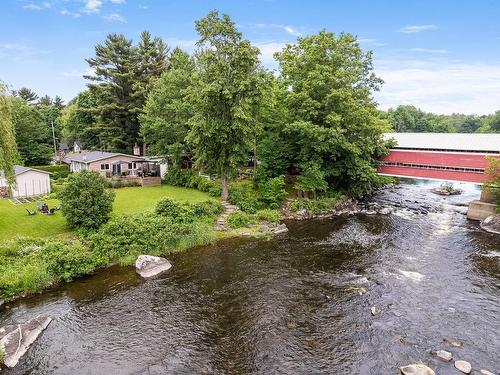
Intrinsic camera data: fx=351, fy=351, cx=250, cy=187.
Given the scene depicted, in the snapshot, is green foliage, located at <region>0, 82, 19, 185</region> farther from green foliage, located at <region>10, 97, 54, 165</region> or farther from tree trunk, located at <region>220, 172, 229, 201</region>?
green foliage, located at <region>10, 97, 54, 165</region>

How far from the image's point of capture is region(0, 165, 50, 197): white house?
33719 millimetres

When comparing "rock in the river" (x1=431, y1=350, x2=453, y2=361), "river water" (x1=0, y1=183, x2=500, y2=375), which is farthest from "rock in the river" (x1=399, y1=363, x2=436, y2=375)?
"rock in the river" (x1=431, y1=350, x2=453, y2=361)

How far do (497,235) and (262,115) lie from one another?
81.3 ft

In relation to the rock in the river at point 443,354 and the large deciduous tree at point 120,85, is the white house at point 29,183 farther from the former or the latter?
the rock in the river at point 443,354

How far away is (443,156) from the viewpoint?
122ft

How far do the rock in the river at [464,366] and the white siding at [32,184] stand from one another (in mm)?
36392

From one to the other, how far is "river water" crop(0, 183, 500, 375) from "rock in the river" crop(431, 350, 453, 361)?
27 centimetres

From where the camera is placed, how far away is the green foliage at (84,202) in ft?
80.8

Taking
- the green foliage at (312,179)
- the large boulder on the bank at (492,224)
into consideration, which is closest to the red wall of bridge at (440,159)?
the large boulder on the bank at (492,224)

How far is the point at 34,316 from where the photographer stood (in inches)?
675

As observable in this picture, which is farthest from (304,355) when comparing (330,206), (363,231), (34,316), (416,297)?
(330,206)

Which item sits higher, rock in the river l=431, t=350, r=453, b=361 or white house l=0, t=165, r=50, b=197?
white house l=0, t=165, r=50, b=197

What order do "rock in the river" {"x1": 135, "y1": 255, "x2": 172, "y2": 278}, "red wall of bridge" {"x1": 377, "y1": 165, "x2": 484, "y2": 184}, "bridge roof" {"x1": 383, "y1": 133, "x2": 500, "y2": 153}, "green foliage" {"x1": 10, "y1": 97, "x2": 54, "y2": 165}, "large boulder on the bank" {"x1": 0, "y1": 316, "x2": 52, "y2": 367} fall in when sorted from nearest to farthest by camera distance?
1. "large boulder on the bank" {"x1": 0, "y1": 316, "x2": 52, "y2": 367}
2. "rock in the river" {"x1": 135, "y1": 255, "x2": 172, "y2": 278}
3. "bridge roof" {"x1": 383, "y1": 133, "x2": 500, "y2": 153}
4. "red wall of bridge" {"x1": 377, "y1": 165, "x2": 484, "y2": 184}
5. "green foliage" {"x1": 10, "y1": 97, "x2": 54, "y2": 165}

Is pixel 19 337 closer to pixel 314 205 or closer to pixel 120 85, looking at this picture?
pixel 314 205
